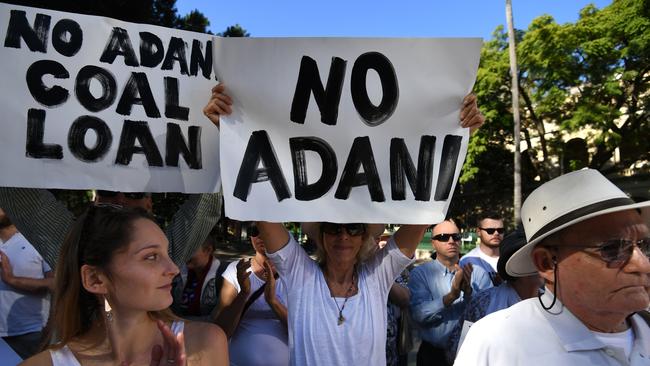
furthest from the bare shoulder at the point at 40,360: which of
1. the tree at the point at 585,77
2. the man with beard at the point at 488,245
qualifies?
the tree at the point at 585,77

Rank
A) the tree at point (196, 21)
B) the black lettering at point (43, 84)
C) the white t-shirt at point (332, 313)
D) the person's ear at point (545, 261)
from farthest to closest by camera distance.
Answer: the tree at point (196, 21), the black lettering at point (43, 84), the white t-shirt at point (332, 313), the person's ear at point (545, 261)

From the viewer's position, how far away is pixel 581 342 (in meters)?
1.58

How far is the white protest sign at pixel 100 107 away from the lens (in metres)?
2.42

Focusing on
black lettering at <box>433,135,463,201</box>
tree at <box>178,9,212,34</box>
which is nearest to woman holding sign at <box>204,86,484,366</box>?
black lettering at <box>433,135,463,201</box>

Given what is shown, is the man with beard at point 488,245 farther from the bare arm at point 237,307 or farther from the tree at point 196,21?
the tree at point 196,21

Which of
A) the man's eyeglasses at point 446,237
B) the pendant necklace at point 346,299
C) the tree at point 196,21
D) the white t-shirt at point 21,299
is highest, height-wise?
the tree at point 196,21

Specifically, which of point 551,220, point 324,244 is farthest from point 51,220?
point 551,220

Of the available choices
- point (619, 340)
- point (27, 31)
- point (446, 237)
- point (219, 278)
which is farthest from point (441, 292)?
point (27, 31)

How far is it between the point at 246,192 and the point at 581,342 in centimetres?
138

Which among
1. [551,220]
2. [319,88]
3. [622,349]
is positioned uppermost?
[319,88]

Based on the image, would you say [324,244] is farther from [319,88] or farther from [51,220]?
[51,220]

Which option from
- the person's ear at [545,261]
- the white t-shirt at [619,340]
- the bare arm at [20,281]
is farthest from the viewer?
the bare arm at [20,281]

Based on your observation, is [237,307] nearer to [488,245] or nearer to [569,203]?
[569,203]

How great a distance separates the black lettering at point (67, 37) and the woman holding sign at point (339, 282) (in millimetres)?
775
